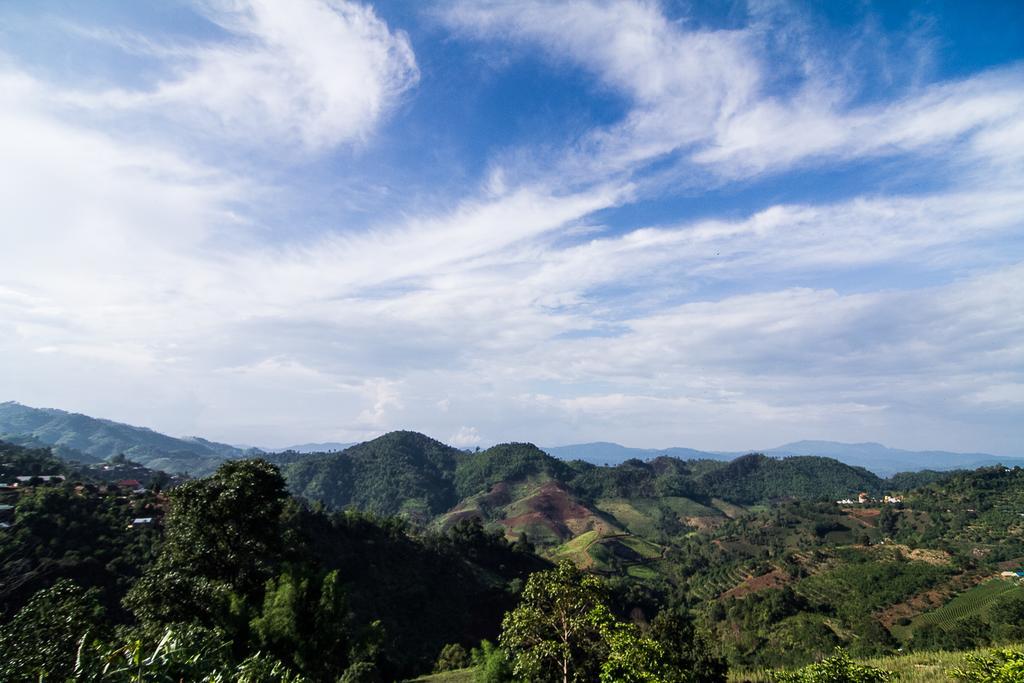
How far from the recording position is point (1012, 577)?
84562 millimetres

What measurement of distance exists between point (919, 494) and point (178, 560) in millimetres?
201030

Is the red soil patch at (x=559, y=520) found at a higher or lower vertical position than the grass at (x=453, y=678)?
lower

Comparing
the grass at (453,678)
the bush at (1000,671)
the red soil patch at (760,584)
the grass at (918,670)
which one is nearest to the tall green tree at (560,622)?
the bush at (1000,671)

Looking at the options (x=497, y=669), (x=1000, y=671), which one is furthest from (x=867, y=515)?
(x=1000, y=671)

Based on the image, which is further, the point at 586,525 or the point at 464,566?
the point at 586,525

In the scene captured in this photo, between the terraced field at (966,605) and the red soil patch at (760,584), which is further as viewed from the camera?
the red soil patch at (760,584)

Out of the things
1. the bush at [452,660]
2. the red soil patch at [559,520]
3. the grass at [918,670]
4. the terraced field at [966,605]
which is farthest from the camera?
the red soil patch at [559,520]

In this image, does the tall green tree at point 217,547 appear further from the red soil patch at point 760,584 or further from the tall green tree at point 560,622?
the red soil patch at point 760,584

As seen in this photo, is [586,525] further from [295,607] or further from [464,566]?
[295,607]

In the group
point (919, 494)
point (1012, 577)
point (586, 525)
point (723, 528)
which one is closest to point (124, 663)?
point (1012, 577)

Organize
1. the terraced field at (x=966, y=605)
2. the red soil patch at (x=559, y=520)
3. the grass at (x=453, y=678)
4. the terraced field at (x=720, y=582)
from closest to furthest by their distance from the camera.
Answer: the grass at (x=453, y=678)
the terraced field at (x=966, y=605)
the terraced field at (x=720, y=582)
the red soil patch at (x=559, y=520)

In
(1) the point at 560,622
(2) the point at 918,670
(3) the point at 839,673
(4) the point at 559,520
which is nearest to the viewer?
(3) the point at 839,673

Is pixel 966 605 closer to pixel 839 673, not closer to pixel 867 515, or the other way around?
pixel 867 515

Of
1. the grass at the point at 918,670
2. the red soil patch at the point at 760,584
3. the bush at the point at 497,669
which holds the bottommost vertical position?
the red soil patch at the point at 760,584
